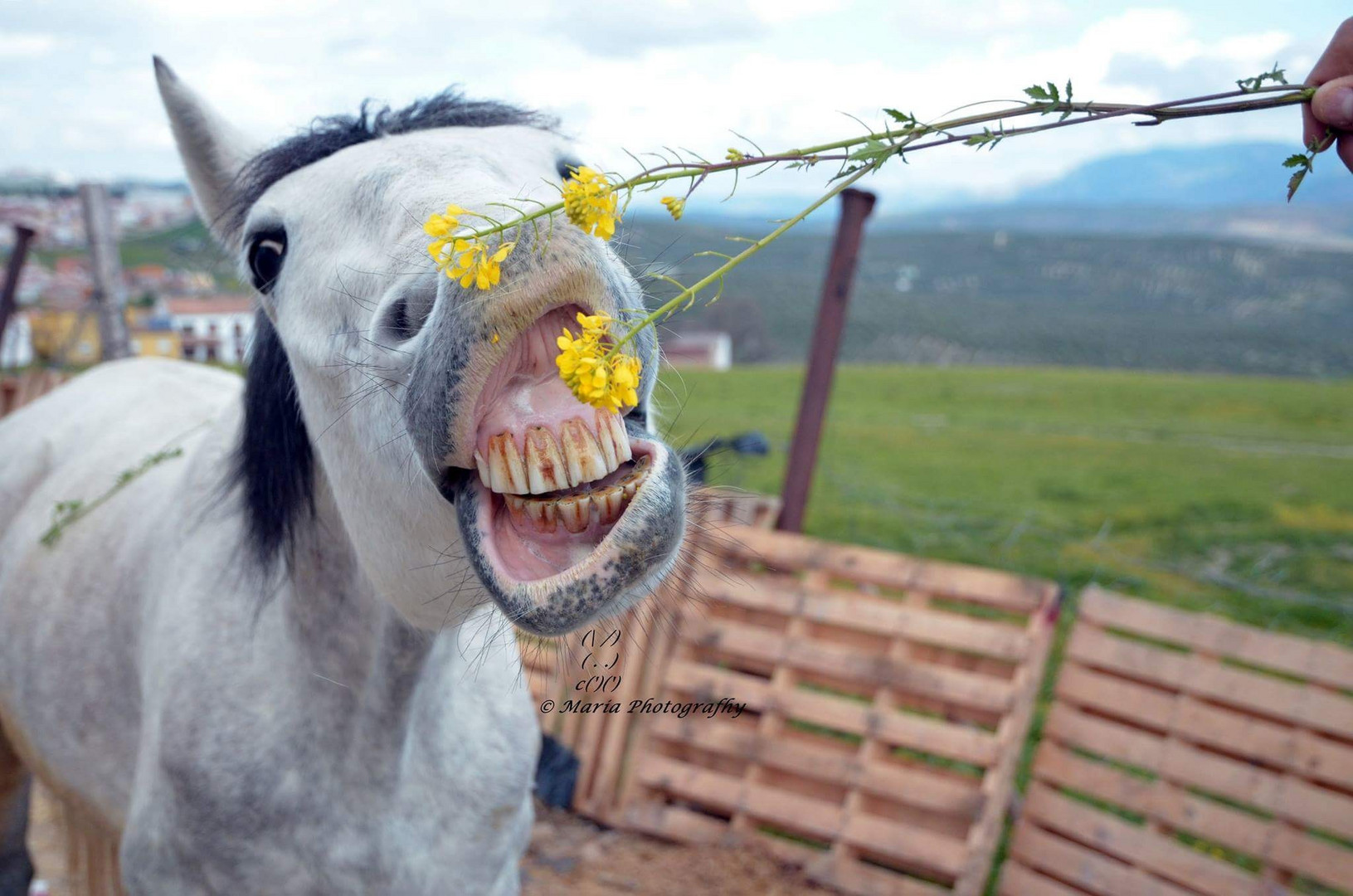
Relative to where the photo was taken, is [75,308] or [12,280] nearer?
[12,280]

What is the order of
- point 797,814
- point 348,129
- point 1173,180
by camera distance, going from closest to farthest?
point 348,129, point 797,814, point 1173,180

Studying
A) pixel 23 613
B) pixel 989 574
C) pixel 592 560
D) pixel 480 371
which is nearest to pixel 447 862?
pixel 592 560

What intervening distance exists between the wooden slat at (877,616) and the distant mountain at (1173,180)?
474 feet

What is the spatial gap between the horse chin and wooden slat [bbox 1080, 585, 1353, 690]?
326cm

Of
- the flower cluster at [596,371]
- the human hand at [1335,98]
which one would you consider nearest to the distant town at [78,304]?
the human hand at [1335,98]

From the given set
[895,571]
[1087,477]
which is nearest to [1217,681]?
[895,571]

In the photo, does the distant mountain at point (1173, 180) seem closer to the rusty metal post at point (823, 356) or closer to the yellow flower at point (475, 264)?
the rusty metal post at point (823, 356)

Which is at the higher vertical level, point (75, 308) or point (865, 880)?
point (75, 308)

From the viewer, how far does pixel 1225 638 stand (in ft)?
12.1

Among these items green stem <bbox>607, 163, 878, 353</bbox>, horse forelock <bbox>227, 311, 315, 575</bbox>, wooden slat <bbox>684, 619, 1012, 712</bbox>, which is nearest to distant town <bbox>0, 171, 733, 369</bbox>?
wooden slat <bbox>684, 619, 1012, 712</bbox>

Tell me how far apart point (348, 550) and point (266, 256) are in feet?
2.12

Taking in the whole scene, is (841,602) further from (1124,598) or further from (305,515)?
(305,515)

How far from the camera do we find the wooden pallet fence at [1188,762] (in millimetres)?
3449

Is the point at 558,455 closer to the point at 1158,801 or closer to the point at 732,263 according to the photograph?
the point at 732,263
